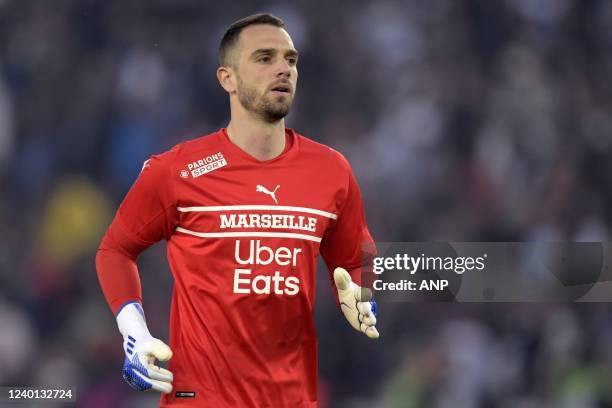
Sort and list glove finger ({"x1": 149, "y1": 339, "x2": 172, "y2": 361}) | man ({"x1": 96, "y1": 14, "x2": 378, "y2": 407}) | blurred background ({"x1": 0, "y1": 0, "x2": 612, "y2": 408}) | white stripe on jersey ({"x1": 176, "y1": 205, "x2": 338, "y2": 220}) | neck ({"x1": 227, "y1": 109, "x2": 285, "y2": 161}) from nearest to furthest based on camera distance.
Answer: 1. glove finger ({"x1": 149, "y1": 339, "x2": 172, "y2": 361})
2. man ({"x1": 96, "y1": 14, "x2": 378, "y2": 407})
3. white stripe on jersey ({"x1": 176, "y1": 205, "x2": 338, "y2": 220})
4. neck ({"x1": 227, "y1": 109, "x2": 285, "y2": 161})
5. blurred background ({"x1": 0, "y1": 0, "x2": 612, "y2": 408})

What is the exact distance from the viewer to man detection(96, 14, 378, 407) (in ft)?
10.4

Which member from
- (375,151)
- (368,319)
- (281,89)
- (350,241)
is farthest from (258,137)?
(375,151)

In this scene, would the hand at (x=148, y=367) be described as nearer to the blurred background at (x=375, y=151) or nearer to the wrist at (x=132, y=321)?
the wrist at (x=132, y=321)

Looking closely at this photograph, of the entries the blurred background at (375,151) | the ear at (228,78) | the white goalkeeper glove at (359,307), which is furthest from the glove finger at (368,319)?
the blurred background at (375,151)

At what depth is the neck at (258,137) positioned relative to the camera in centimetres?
338

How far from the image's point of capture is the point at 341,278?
3076 mm

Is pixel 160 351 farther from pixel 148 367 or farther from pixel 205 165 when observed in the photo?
pixel 205 165

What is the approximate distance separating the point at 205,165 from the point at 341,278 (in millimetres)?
648

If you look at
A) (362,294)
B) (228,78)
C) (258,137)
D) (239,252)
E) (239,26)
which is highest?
(239,26)

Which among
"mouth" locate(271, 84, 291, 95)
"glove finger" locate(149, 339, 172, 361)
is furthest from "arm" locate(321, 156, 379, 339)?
"glove finger" locate(149, 339, 172, 361)

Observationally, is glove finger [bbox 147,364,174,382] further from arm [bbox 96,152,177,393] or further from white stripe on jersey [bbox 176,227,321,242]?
white stripe on jersey [bbox 176,227,321,242]

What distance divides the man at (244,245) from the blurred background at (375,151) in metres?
2.76

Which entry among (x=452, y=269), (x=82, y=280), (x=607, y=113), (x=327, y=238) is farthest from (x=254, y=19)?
(x=607, y=113)

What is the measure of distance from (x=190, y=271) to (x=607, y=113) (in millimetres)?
4078
